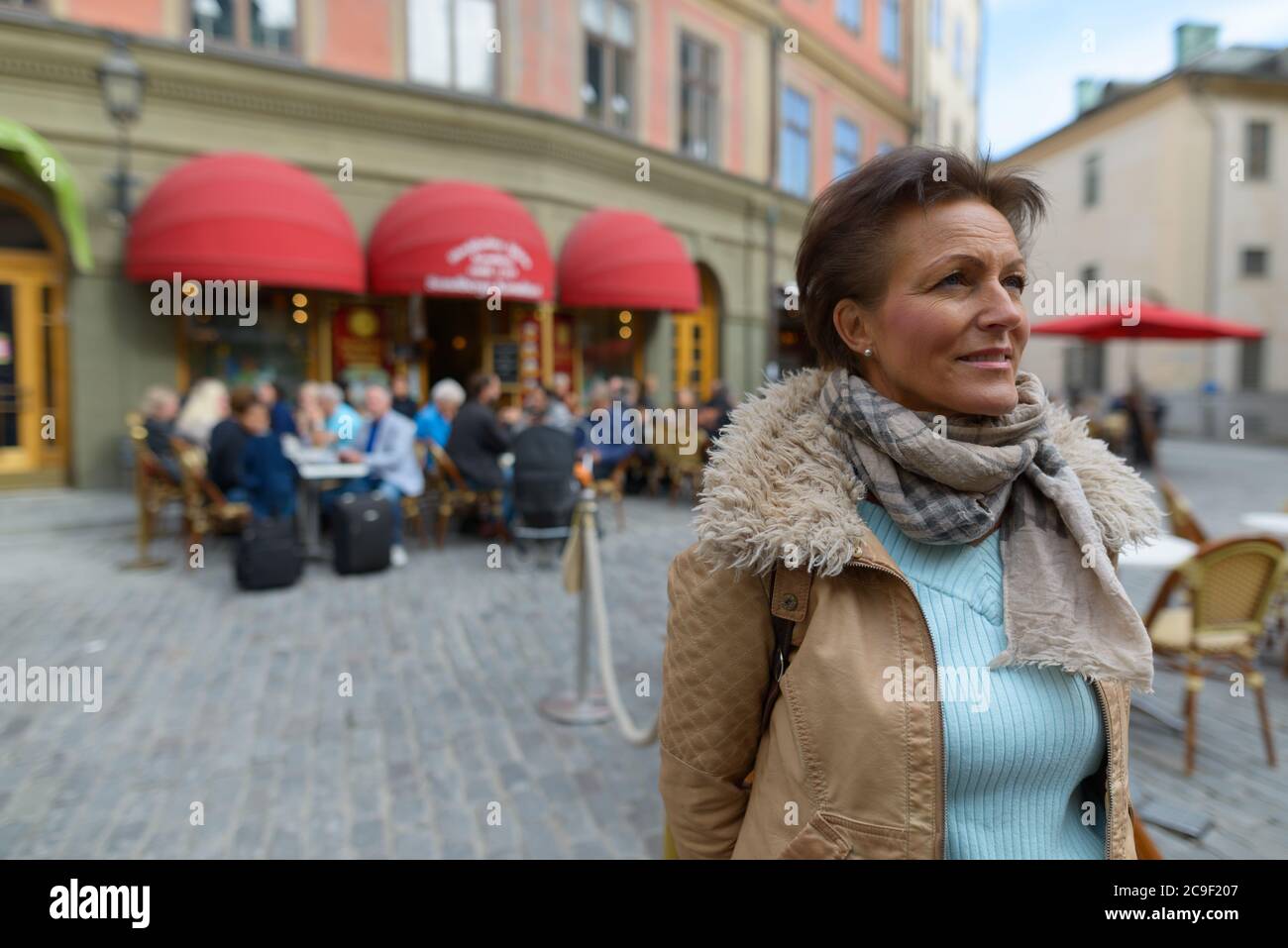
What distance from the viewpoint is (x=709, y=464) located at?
1.57m

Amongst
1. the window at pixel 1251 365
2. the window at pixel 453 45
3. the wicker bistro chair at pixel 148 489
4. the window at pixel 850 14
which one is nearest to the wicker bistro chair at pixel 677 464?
the wicker bistro chair at pixel 148 489

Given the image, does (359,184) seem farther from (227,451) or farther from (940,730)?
(940,730)

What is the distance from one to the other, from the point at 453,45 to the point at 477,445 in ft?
26.2

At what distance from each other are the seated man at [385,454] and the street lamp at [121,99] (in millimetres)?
4877

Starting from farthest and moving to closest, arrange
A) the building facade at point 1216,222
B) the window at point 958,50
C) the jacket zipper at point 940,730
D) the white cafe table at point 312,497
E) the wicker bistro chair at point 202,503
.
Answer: the window at point 958,50, the building facade at point 1216,222, the white cafe table at point 312,497, the wicker bistro chair at point 202,503, the jacket zipper at point 940,730

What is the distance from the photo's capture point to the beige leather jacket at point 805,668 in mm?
1322

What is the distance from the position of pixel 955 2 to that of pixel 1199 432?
1760 centimetres

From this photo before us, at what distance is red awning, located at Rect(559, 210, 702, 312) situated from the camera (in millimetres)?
14367

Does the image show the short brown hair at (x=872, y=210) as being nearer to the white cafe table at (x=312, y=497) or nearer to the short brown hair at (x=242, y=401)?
the white cafe table at (x=312, y=497)

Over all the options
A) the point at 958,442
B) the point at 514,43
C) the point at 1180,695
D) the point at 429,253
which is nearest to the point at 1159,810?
the point at 1180,695

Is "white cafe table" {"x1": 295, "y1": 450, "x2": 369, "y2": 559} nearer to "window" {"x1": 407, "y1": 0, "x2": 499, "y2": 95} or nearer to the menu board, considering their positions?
the menu board

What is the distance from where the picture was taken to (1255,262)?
28375 millimetres

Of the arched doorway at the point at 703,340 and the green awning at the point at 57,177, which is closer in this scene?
Result: the green awning at the point at 57,177
